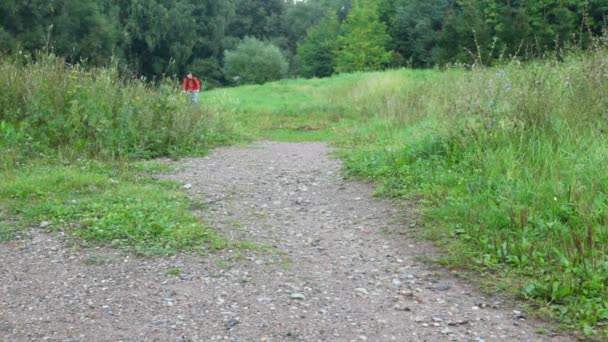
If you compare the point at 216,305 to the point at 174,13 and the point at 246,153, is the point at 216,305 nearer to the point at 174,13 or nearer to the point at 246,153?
the point at 246,153

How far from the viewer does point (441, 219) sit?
5.29 meters

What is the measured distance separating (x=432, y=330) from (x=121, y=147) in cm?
655

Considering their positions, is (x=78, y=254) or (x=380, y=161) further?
(x=380, y=161)

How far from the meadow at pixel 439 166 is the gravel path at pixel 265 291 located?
0.29 metres

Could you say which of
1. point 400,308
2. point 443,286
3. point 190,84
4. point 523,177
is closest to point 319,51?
point 190,84

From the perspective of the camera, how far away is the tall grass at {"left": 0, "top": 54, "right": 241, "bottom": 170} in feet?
27.3

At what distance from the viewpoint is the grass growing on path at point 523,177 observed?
3936 millimetres

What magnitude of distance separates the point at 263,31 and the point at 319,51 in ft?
31.3

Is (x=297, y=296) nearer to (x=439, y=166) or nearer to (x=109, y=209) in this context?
(x=109, y=209)

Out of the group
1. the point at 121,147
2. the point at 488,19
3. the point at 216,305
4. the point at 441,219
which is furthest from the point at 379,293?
the point at 488,19

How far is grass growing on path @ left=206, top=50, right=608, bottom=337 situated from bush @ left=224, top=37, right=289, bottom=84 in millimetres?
39844

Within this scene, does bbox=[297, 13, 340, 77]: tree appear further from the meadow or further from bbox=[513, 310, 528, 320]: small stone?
bbox=[513, 310, 528, 320]: small stone

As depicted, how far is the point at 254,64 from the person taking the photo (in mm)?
49406

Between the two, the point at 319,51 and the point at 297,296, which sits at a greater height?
the point at 297,296
